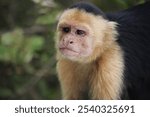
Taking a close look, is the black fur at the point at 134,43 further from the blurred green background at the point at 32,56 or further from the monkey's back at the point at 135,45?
the blurred green background at the point at 32,56

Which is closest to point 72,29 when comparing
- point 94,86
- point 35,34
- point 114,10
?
point 94,86

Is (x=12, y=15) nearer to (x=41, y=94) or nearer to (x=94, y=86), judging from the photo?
(x=41, y=94)

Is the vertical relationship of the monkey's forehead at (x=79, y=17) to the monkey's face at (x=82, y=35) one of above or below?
above

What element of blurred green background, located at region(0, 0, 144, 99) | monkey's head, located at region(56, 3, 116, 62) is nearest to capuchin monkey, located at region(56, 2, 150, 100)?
monkey's head, located at region(56, 3, 116, 62)

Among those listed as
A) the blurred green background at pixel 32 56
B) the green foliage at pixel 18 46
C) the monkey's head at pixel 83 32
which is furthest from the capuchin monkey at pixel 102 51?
the blurred green background at pixel 32 56

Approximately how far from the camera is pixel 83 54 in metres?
4.68

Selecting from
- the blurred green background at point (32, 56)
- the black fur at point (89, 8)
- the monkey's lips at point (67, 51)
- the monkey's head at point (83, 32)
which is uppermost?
the black fur at point (89, 8)

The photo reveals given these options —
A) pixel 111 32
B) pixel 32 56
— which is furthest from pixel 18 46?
pixel 111 32

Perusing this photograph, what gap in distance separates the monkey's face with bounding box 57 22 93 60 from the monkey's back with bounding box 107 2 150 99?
9.7 inches

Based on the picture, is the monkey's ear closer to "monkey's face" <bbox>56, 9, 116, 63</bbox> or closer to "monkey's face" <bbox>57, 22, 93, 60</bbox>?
"monkey's face" <bbox>56, 9, 116, 63</bbox>

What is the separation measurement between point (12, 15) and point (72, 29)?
85.3 inches

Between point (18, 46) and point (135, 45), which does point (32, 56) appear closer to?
point (18, 46)

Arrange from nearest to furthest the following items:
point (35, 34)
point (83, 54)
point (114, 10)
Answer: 1. point (83, 54)
2. point (114, 10)
3. point (35, 34)

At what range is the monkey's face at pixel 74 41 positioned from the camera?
4.61 metres
